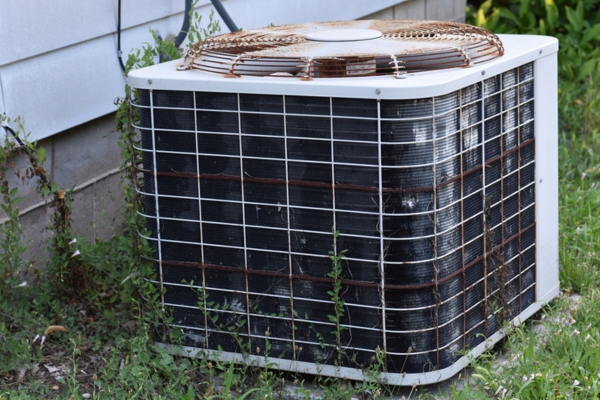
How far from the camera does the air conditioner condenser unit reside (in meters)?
2.38

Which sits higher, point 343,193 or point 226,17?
point 226,17

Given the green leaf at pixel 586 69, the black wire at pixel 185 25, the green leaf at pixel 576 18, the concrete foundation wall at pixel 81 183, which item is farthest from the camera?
the green leaf at pixel 576 18

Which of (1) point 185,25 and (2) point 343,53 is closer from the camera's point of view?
(2) point 343,53

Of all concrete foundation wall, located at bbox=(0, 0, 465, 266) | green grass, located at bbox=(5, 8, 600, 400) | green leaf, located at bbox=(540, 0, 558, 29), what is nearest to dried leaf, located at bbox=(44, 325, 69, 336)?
green grass, located at bbox=(5, 8, 600, 400)

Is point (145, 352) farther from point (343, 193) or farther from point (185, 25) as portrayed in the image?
point (185, 25)

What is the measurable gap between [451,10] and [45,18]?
3.78 m

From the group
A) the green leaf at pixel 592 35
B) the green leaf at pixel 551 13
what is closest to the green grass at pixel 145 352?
the green leaf at pixel 592 35

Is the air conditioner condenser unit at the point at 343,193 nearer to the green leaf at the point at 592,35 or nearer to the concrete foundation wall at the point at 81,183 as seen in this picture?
the concrete foundation wall at the point at 81,183

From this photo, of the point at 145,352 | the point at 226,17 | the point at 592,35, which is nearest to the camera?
the point at 145,352

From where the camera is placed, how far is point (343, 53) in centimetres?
250

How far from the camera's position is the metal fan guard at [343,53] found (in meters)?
2.46

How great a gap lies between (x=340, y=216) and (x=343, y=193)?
0.07 meters

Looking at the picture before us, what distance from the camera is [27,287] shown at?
10.4 ft

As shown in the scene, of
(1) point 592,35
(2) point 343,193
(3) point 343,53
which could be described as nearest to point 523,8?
(1) point 592,35
